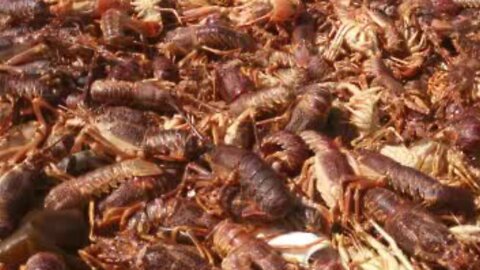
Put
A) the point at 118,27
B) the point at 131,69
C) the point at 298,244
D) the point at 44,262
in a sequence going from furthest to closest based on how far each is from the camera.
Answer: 1. the point at 118,27
2. the point at 131,69
3. the point at 298,244
4. the point at 44,262

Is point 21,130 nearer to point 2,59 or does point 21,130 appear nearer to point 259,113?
point 2,59

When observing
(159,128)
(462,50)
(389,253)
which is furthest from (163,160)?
(462,50)

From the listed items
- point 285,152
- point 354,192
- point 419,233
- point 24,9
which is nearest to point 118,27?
point 24,9

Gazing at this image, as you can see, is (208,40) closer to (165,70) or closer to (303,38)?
(165,70)

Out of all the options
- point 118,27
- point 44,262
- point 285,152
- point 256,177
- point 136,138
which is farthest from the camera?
point 118,27

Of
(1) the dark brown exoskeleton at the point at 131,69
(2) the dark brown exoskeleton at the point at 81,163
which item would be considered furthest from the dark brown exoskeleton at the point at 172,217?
(1) the dark brown exoskeleton at the point at 131,69

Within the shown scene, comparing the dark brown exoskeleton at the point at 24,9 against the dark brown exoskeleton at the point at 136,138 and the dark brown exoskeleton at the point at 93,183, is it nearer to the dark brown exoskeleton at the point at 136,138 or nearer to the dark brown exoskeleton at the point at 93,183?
the dark brown exoskeleton at the point at 136,138
